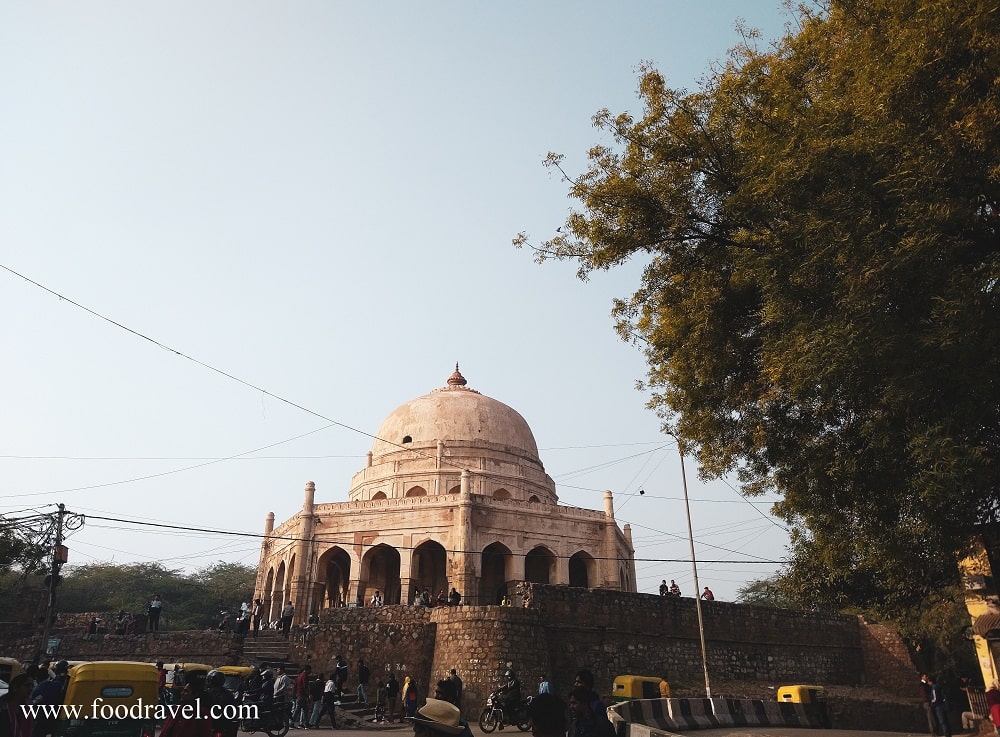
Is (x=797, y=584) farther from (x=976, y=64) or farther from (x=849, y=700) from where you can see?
(x=976, y=64)

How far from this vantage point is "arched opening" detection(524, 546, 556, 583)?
29797 mm

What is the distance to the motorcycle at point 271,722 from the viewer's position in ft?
38.6

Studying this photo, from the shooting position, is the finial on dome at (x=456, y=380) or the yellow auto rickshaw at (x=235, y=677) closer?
the yellow auto rickshaw at (x=235, y=677)

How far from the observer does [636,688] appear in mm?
17234

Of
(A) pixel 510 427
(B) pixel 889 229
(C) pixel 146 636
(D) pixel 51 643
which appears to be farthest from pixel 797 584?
(A) pixel 510 427

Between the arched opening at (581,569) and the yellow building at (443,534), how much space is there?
5cm

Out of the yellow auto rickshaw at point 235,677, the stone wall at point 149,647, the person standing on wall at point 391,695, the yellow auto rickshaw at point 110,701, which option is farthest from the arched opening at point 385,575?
the yellow auto rickshaw at point 110,701

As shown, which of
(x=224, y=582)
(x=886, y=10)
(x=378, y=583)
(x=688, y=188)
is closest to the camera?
(x=886, y=10)

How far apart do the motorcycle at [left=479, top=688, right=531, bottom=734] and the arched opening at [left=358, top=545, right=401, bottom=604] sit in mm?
15573

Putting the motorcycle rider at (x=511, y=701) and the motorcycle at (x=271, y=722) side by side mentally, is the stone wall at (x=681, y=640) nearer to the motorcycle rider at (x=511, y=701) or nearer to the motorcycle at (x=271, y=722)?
the motorcycle rider at (x=511, y=701)

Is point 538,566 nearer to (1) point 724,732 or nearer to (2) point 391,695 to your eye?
(2) point 391,695

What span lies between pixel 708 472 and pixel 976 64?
6.11 meters

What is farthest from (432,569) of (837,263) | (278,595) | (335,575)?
(837,263)

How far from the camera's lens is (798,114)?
893cm
